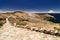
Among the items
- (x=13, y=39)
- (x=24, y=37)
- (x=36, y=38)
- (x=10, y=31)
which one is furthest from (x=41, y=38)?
(x=10, y=31)

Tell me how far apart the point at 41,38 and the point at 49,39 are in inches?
28.0

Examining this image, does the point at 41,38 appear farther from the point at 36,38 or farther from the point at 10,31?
the point at 10,31

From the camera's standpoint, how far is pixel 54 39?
599 inches

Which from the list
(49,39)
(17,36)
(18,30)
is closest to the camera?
(49,39)

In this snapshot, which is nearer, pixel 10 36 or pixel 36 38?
pixel 36 38

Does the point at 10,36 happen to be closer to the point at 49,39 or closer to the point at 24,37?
the point at 24,37

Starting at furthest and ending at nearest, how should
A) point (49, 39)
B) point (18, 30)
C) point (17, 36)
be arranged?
point (18, 30), point (17, 36), point (49, 39)

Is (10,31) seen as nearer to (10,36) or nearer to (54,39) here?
(10,36)

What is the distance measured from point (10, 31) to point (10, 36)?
1.11 meters

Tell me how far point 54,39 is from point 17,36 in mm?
3399

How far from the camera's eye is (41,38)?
50.0ft

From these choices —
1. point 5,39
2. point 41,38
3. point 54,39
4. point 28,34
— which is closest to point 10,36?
point 5,39

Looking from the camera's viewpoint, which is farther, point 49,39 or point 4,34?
point 4,34

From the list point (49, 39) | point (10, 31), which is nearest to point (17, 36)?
point (10, 31)
